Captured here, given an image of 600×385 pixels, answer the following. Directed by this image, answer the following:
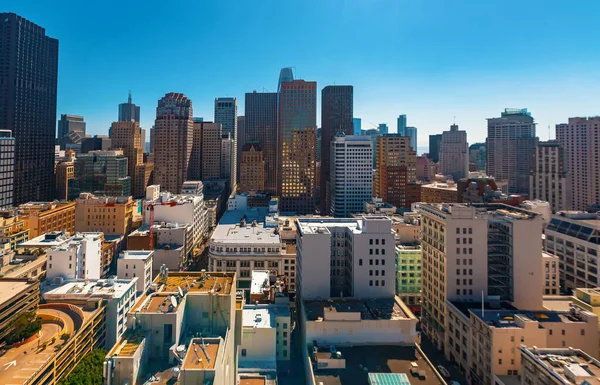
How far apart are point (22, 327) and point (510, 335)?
229 ft

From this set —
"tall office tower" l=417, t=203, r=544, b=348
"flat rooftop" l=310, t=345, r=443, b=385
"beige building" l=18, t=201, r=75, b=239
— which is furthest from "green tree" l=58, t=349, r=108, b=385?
"beige building" l=18, t=201, r=75, b=239

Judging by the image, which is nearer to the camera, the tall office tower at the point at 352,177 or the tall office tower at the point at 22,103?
the tall office tower at the point at 22,103

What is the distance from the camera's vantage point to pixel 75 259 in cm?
8125

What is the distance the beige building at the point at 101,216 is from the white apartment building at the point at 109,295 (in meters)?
61.0

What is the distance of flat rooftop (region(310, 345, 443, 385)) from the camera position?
171 feet

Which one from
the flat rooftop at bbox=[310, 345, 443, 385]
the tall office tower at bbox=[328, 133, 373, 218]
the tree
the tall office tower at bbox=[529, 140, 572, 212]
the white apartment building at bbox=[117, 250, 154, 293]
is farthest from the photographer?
the tall office tower at bbox=[328, 133, 373, 218]

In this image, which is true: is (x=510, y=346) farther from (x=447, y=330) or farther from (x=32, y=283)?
(x=32, y=283)

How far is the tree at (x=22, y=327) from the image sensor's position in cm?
5469

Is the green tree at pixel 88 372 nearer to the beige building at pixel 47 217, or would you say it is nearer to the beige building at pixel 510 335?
the beige building at pixel 510 335

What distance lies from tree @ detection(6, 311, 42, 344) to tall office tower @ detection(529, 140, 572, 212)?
635 feet

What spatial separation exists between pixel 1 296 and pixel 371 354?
182ft

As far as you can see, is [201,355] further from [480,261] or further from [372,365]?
[480,261]

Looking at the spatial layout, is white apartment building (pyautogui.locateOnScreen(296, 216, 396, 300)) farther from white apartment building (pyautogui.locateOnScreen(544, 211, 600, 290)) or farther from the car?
white apartment building (pyautogui.locateOnScreen(544, 211, 600, 290))

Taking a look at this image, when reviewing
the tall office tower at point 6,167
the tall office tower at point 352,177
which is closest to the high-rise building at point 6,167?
the tall office tower at point 6,167
